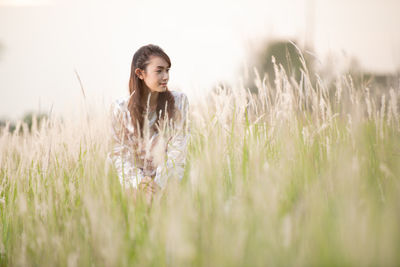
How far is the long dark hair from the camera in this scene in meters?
2.24

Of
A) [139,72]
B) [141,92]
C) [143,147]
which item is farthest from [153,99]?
[143,147]

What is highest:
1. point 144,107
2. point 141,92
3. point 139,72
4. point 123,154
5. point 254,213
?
point 139,72

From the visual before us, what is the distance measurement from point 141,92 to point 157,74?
0.76 ft

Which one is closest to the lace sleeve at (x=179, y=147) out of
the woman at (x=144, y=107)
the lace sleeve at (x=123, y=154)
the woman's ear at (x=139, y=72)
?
the woman at (x=144, y=107)

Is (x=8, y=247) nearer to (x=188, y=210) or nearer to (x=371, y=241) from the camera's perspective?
(x=188, y=210)

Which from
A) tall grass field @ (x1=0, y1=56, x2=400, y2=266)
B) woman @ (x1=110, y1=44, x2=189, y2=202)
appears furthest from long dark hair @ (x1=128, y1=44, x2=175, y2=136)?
tall grass field @ (x1=0, y1=56, x2=400, y2=266)

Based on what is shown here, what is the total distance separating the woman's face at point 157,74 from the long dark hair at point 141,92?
0.12 ft

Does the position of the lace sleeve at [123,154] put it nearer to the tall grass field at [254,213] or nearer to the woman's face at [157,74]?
the tall grass field at [254,213]

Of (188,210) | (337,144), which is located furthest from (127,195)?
(337,144)

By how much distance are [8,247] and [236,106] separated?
1290mm

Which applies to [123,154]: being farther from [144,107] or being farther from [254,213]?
[254,213]

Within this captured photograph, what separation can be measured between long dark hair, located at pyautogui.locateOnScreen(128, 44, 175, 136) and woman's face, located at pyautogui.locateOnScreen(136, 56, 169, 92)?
37mm

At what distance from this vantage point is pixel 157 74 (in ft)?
7.14

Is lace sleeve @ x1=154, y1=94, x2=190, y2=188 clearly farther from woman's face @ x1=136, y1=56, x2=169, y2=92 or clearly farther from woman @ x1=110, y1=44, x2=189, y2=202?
woman's face @ x1=136, y1=56, x2=169, y2=92
